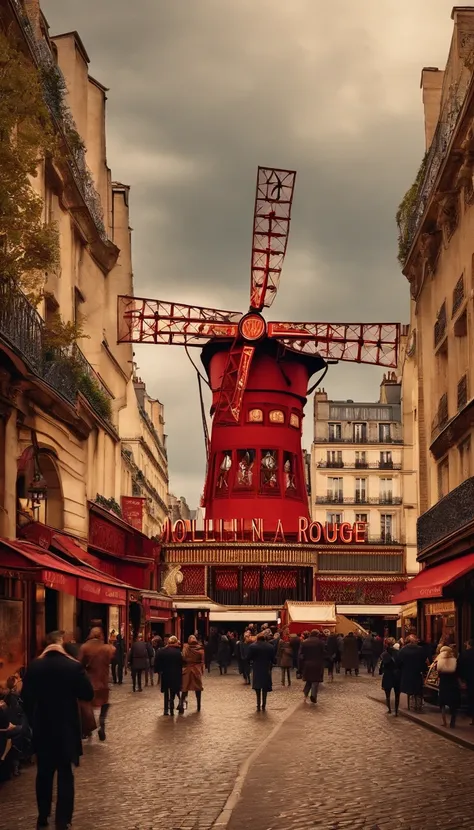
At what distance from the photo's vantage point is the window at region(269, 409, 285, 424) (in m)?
62.3

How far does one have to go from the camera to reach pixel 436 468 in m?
32.5

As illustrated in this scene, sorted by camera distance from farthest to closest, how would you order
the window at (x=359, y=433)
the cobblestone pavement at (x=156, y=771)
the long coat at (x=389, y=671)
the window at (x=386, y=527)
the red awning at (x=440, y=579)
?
the window at (x=359, y=433)
the window at (x=386, y=527)
the long coat at (x=389, y=671)
the red awning at (x=440, y=579)
the cobblestone pavement at (x=156, y=771)

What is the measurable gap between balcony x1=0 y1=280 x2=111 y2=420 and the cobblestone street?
6.57 m

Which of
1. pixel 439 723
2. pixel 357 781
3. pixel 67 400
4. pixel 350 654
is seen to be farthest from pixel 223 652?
pixel 357 781

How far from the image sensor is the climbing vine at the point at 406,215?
1328 inches

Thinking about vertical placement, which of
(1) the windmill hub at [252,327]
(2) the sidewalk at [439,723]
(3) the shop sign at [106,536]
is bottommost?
(2) the sidewalk at [439,723]

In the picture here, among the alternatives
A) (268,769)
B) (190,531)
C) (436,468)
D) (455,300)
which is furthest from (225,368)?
(268,769)

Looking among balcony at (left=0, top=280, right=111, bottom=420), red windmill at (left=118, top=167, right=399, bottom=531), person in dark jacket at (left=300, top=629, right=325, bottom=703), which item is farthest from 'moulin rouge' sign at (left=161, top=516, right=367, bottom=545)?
person in dark jacket at (left=300, top=629, right=325, bottom=703)

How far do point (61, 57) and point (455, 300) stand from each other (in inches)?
492

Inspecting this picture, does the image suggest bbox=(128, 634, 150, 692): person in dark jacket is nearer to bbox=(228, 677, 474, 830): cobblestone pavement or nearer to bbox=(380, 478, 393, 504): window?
bbox=(228, 677, 474, 830): cobblestone pavement

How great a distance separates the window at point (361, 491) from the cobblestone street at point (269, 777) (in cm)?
5970

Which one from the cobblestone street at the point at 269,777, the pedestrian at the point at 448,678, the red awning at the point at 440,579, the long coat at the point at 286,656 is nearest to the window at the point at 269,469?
the long coat at the point at 286,656

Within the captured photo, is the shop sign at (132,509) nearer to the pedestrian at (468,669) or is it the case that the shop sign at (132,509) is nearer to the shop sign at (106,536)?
the shop sign at (106,536)

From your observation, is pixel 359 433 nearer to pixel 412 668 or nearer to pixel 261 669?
pixel 261 669
